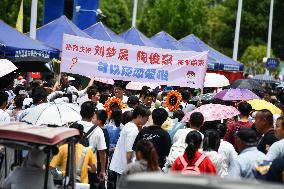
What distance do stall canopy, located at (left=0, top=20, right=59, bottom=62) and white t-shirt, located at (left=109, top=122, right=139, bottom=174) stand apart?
7529mm

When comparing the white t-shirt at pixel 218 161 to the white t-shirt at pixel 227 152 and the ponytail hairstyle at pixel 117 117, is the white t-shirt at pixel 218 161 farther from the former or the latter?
the ponytail hairstyle at pixel 117 117

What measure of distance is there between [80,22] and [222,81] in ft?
63.3

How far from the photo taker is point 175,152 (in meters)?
10.7

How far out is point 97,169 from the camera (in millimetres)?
11898

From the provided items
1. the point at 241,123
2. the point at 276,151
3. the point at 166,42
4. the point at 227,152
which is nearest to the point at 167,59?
the point at 241,123

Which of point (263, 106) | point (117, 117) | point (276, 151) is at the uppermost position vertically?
point (263, 106)

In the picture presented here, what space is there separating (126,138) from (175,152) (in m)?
1.48

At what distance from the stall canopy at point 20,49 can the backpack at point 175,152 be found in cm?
901

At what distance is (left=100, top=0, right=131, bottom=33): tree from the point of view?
81.0 metres

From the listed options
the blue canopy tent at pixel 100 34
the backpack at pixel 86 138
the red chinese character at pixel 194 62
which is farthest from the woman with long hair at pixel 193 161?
the blue canopy tent at pixel 100 34

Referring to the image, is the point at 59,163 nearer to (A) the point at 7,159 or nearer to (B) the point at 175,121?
(A) the point at 7,159

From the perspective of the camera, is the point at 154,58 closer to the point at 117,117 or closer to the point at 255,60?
the point at 117,117

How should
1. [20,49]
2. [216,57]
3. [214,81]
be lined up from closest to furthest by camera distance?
[20,49] → [214,81] → [216,57]

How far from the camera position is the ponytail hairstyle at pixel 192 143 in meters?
9.85
